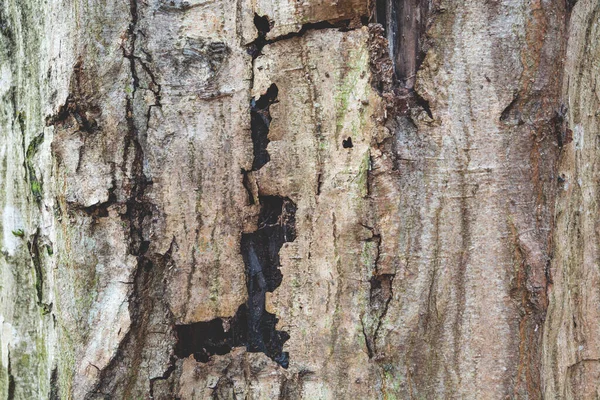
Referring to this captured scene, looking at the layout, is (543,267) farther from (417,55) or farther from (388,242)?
(417,55)

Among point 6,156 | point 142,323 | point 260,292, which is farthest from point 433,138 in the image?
point 6,156

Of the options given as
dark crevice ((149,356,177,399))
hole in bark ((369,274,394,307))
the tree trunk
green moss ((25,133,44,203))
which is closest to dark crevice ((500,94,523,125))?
the tree trunk

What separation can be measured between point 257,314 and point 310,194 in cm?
27

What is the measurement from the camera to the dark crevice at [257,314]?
1.07 metres

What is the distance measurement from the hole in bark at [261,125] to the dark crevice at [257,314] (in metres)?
0.08

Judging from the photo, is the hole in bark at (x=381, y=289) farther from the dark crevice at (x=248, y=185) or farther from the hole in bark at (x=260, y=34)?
the hole in bark at (x=260, y=34)

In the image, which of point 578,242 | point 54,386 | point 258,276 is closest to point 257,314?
point 258,276

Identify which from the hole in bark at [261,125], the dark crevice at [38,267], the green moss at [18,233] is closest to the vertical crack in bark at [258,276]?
the hole in bark at [261,125]

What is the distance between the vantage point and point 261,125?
1.06 metres

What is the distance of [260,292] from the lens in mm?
1083

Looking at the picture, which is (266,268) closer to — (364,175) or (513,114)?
(364,175)

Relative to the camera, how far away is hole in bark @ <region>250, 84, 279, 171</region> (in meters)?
1.06

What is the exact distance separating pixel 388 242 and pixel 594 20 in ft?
2.31

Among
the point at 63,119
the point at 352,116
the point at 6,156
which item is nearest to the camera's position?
the point at 352,116
